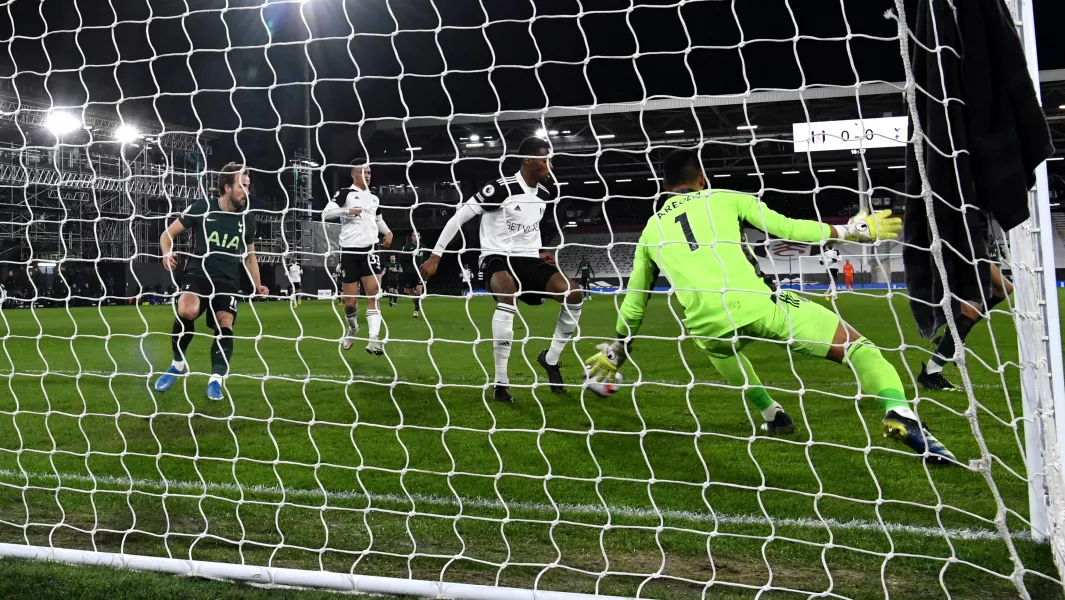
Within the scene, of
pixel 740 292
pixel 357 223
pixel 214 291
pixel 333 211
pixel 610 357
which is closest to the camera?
pixel 740 292

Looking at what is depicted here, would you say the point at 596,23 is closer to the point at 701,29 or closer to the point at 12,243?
the point at 701,29

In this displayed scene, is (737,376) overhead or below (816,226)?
below

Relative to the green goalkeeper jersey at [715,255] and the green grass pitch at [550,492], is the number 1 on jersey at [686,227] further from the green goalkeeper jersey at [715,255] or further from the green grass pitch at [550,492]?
the green grass pitch at [550,492]

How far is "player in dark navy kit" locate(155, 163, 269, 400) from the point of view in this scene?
17.0 feet

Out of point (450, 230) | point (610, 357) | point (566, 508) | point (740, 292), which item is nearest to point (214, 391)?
point (450, 230)

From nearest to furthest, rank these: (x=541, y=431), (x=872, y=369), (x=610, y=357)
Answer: (x=541, y=431)
(x=872, y=369)
(x=610, y=357)

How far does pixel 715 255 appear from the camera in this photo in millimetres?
3270

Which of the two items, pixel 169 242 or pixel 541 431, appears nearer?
pixel 541 431

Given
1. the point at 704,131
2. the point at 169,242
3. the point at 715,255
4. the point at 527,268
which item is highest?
the point at 704,131

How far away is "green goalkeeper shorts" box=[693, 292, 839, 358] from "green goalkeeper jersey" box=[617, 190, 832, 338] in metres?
0.05

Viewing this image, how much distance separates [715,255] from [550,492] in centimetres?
Result: 118

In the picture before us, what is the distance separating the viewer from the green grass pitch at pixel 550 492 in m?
2.36

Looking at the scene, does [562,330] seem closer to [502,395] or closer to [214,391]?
[502,395]

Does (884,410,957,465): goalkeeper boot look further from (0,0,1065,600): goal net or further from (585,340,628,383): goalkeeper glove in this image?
(585,340,628,383): goalkeeper glove
